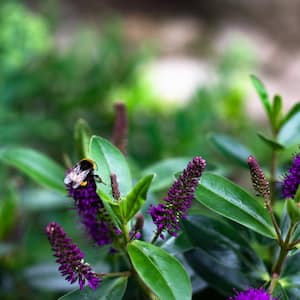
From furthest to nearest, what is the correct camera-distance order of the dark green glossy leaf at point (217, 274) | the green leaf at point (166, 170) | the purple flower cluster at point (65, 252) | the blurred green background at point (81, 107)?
the blurred green background at point (81, 107) → the green leaf at point (166, 170) → the dark green glossy leaf at point (217, 274) → the purple flower cluster at point (65, 252)

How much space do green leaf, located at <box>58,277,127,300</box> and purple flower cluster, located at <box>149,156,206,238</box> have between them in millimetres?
63

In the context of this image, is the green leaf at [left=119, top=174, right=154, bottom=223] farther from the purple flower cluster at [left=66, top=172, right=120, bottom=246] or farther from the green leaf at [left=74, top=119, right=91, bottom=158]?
the green leaf at [left=74, top=119, right=91, bottom=158]

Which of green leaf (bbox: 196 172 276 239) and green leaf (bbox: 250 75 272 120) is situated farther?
green leaf (bbox: 250 75 272 120)

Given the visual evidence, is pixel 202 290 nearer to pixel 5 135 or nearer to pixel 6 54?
pixel 5 135

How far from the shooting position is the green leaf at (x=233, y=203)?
0.47 metres

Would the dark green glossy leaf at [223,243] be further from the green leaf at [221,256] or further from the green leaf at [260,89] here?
the green leaf at [260,89]

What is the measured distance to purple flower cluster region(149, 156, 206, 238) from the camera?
431mm

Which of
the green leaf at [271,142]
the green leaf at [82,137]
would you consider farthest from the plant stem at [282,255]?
the green leaf at [82,137]

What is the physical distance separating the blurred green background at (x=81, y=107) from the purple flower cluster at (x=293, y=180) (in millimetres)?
173

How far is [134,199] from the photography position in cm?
47

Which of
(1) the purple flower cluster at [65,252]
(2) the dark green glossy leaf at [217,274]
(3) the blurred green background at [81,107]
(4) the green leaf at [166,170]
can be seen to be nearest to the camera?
(1) the purple flower cluster at [65,252]

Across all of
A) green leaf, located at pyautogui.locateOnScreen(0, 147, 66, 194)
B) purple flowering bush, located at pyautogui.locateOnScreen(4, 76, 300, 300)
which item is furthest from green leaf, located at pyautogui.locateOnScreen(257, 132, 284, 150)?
green leaf, located at pyautogui.locateOnScreen(0, 147, 66, 194)

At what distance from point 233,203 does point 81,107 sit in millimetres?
1212

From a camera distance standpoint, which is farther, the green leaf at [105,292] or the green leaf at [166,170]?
the green leaf at [166,170]
